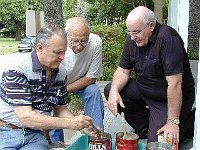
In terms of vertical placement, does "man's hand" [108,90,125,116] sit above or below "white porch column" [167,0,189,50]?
below

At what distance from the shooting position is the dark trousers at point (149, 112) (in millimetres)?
3557

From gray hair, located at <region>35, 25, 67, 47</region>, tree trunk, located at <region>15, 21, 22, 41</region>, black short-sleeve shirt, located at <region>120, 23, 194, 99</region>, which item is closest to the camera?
gray hair, located at <region>35, 25, 67, 47</region>

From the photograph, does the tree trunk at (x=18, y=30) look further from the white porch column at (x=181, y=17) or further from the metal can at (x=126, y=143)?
the metal can at (x=126, y=143)

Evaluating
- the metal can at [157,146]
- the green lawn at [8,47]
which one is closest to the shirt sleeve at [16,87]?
the metal can at [157,146]

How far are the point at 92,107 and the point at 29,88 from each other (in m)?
1.21

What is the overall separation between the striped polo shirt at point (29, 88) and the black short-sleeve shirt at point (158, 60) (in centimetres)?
88

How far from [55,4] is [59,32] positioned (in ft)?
21.2

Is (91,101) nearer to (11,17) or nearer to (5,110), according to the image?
(5,110)

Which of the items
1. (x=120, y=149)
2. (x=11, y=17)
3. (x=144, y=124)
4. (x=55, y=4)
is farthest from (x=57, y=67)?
(x=11, y=17)

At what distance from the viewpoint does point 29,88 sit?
2762mm

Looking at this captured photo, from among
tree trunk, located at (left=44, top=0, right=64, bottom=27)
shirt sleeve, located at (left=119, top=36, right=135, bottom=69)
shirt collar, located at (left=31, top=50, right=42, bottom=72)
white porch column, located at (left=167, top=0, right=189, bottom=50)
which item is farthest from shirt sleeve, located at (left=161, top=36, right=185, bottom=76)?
tree trunk, located at (left=44, top=0, right=64, bottom=27)

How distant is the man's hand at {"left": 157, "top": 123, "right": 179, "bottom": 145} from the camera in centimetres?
317

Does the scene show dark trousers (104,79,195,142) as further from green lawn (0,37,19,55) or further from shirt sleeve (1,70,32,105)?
green lawn (0,37,19,55)

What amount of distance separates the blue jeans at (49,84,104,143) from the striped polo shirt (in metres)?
0.86
